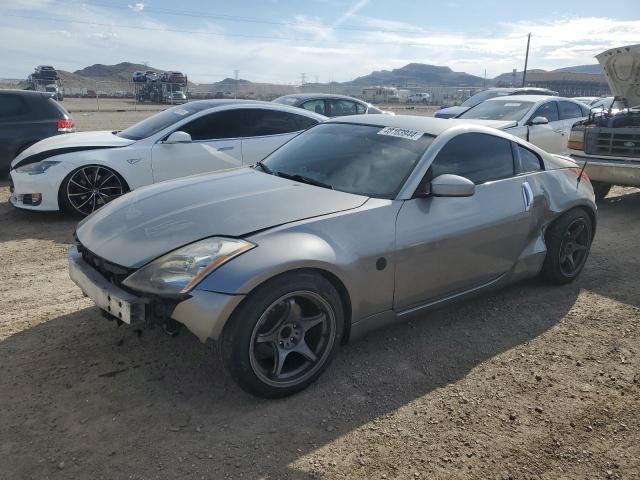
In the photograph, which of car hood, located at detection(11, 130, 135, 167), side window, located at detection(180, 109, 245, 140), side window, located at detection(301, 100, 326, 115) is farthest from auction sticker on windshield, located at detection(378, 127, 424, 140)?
side window, located at detection(301, 100, 326, 115)

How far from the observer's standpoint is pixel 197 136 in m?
7.05

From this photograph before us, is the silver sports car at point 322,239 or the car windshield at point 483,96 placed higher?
the car windshield at point 483,96

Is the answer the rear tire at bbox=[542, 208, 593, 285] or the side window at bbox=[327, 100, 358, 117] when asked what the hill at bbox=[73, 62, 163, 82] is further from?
the rear tire at bbox=[542, 208, 593, 285]

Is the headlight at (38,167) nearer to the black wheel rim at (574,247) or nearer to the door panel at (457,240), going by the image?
the door panel at (457,240)

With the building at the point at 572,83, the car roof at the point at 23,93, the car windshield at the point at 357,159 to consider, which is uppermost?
the building at the point at 572,83

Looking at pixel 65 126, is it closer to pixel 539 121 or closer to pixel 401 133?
pixel 401 133

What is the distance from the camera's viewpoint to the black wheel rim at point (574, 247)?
468 centimetres

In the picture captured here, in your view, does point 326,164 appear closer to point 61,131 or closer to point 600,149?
point 600,149

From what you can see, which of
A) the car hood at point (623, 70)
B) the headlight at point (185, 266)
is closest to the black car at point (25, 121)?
the headlight at point (185, 266)

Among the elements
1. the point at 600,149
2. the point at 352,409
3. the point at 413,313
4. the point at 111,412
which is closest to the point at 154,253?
the point at 111,412

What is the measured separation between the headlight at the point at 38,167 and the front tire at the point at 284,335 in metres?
4.84

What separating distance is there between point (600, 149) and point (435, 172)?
5306 millimetres

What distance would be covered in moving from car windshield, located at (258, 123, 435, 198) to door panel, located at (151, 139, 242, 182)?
295 cm

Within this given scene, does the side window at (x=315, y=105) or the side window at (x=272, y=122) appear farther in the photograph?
the side window at (x=315, y=105)
